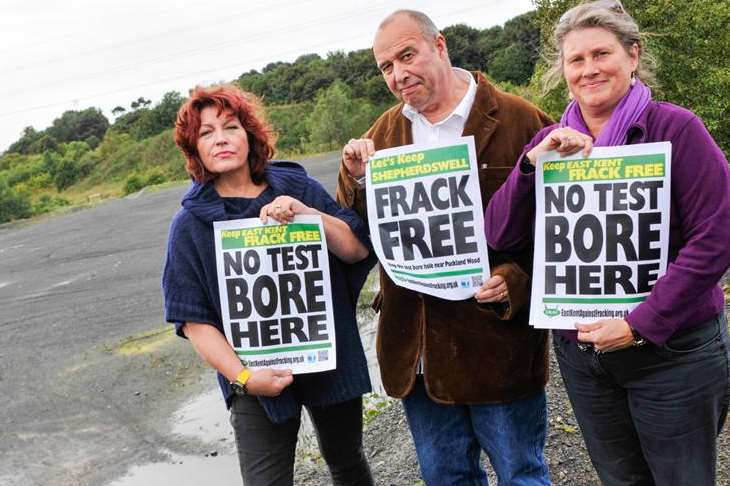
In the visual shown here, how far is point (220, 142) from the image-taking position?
2801 millimetres

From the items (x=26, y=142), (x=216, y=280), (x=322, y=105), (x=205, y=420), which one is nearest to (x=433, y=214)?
(x=216, y=280)

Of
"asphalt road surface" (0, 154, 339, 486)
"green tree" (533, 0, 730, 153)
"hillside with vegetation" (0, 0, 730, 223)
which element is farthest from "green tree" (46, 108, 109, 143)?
"green tree" (533, 0, 730, 153)

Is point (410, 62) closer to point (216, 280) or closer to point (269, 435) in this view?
point (216, 280)

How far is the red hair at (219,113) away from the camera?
2.82 meters

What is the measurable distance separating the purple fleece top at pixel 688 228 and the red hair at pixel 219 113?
4.81 ft

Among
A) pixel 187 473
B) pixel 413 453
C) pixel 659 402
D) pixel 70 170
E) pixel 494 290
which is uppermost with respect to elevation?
pixel 70 170

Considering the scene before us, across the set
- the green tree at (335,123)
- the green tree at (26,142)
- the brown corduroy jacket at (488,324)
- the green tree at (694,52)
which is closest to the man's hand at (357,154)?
the brown corduroy jacket at (488,324)

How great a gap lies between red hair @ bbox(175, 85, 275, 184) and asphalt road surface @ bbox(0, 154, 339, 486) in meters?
3.22

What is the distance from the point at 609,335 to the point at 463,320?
655mm

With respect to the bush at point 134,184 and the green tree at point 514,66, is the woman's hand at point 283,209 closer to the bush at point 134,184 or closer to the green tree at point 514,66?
the bush at point 134,184

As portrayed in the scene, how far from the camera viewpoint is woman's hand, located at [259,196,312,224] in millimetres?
2730

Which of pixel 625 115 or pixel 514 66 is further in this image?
pixel 514 66

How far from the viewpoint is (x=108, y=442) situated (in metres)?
5.70

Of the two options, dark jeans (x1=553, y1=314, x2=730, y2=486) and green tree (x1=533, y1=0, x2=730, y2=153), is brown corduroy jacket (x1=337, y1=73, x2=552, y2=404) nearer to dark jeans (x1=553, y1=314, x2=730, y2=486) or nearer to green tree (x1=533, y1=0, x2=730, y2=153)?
dark jeans (x1=553, y1=314, x2=730, y2=486)
